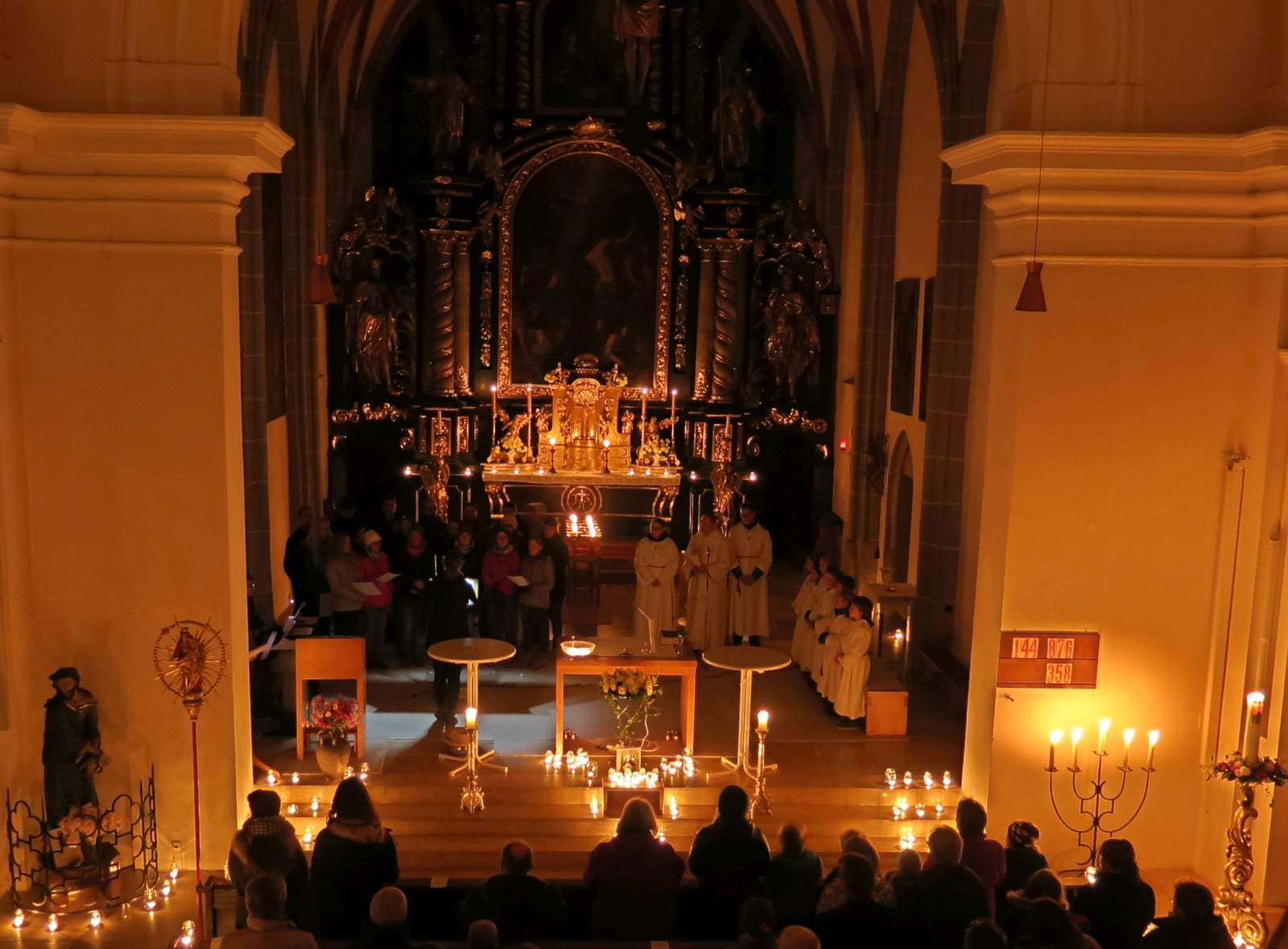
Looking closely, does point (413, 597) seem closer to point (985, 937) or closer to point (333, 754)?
point (333, 754)

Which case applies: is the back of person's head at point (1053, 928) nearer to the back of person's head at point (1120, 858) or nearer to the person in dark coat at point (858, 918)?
the person in dark coat at point (858, 918)

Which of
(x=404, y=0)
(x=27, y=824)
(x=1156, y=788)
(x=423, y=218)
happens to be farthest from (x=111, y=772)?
(x=404, y=0)

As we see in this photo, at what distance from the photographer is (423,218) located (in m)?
18.7

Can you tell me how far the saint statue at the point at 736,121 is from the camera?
1852cm

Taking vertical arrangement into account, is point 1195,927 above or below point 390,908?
below

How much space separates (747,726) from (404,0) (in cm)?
1201

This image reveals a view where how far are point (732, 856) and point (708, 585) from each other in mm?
6464

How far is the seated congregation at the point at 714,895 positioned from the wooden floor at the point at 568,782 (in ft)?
7.77

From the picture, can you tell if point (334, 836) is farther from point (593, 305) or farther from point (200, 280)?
point (593, 305)

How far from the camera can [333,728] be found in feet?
32.4

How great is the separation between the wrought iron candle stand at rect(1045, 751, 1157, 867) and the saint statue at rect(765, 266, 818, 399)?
985cm

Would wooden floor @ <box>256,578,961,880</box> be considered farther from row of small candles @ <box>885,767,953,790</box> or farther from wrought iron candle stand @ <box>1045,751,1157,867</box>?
wrought iron candle stand @ <box>1045,751,1157,867</box>

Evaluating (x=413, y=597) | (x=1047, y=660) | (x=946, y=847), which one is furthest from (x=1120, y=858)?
(x=413, y=597)

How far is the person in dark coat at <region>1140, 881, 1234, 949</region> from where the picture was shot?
20.1ft
